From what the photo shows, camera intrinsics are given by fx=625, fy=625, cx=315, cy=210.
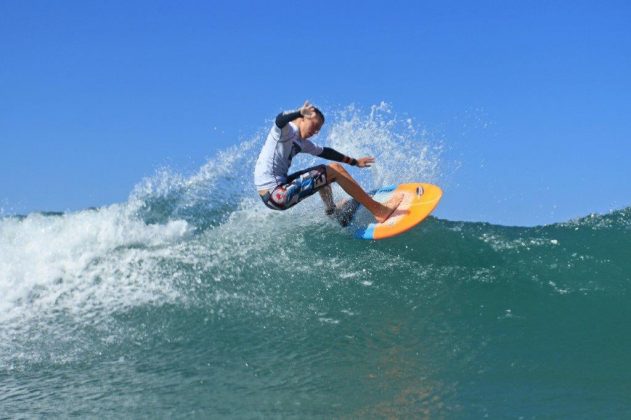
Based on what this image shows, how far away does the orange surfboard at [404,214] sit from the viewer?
23.4 feet

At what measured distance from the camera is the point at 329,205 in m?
7.70

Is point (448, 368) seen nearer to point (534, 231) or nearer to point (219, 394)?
point (219, 394)

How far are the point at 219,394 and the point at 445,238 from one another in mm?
4045

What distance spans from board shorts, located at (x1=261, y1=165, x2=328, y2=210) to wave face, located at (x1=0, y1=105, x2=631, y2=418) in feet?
2.38

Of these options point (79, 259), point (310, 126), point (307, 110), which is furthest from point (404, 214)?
point (79, 259)

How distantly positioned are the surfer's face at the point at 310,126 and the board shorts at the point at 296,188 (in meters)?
0.46

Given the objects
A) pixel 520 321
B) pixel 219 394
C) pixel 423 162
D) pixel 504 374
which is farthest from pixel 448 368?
pixel 423 162

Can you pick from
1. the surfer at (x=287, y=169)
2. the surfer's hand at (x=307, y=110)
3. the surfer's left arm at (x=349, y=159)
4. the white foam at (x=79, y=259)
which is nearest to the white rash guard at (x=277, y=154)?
the surfer at (x=287, y=169)

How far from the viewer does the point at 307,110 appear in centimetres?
641

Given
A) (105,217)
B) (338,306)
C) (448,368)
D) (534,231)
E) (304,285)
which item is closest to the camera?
(448,368)

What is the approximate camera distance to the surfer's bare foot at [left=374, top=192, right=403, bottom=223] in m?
7.51

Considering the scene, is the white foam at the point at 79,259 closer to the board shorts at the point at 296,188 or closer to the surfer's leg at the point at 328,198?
the board shorts at the point at 296,188

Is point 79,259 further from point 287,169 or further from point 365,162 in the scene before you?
point 365,162

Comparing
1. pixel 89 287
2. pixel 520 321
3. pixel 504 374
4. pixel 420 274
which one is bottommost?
pixel 504 374
